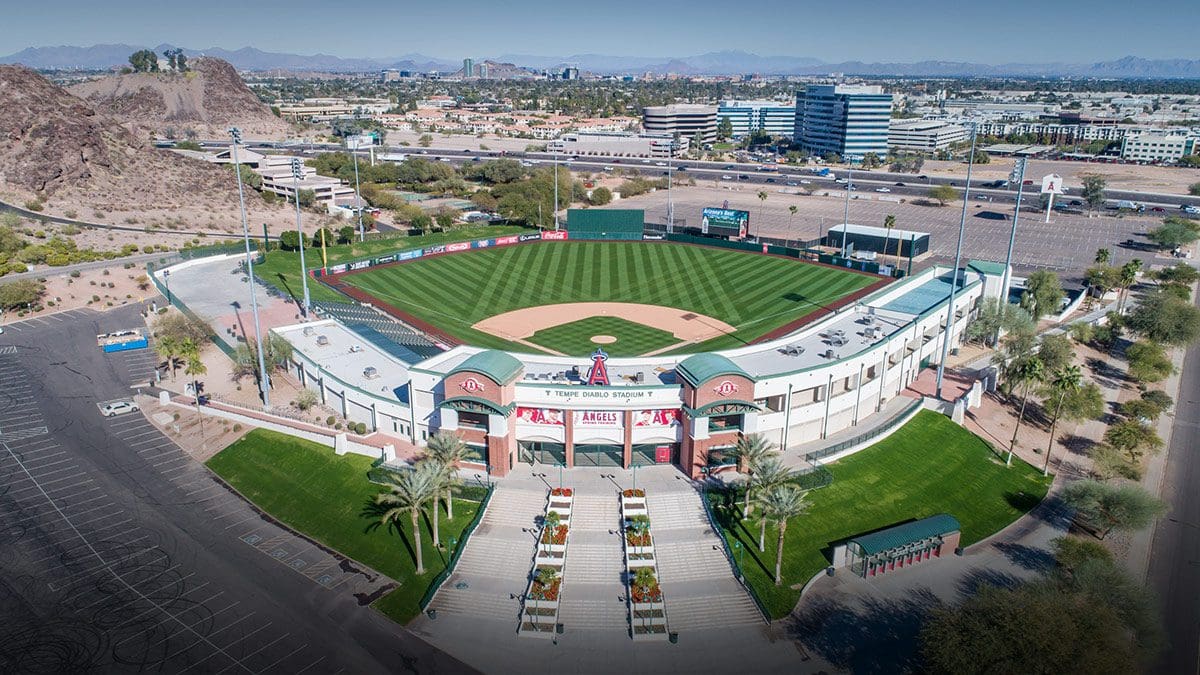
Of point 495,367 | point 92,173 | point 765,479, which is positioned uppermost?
point 92,173

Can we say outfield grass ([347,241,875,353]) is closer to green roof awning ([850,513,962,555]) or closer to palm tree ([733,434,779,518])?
palm tree ([733,434,779,518])

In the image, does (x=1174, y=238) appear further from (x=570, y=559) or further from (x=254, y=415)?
(x=254, y=415)

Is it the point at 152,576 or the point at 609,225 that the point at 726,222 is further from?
the point at 152,576

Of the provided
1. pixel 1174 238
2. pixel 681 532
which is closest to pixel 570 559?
pixel 681 532

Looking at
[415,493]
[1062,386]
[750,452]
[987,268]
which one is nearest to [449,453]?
[415,493]

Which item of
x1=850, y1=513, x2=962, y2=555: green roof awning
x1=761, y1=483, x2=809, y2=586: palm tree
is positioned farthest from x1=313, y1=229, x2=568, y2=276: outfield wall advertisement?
x1=850, y1=513, x2=962, y2=555: green roof awning

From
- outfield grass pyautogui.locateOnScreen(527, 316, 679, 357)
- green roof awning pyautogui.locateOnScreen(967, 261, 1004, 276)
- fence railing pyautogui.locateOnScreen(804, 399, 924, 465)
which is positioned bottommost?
fence railing pyautogui.locateOnScreen(804, 399, 924, 465)
